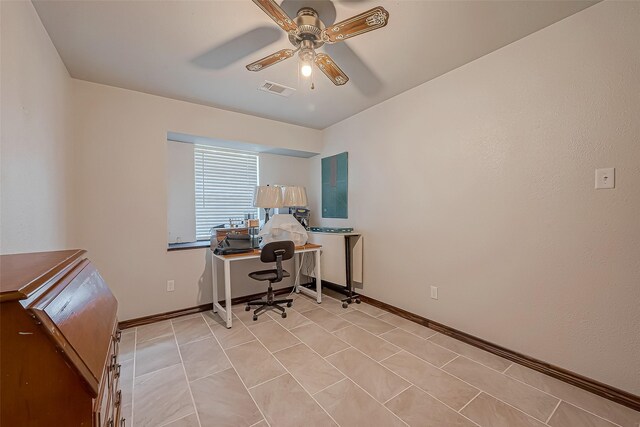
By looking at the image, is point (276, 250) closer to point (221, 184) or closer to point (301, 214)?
point (301, 214)

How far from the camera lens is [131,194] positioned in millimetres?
2619

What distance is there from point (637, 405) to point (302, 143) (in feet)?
12.1

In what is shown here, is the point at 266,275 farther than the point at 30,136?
Yes

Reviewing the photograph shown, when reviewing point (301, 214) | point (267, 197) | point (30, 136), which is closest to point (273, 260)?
point (267, 197)

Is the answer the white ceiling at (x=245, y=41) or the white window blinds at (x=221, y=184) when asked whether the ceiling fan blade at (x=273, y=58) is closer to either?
the white ceiling at (x=245, y=41)

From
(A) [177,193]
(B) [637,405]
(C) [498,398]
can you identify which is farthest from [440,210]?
(A) [177,193]

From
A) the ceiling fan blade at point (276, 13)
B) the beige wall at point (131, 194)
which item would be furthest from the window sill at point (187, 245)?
the ceiling fan blade at point (276, 13)

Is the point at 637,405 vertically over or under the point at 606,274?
under

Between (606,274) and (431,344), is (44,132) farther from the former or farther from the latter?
(606,274)

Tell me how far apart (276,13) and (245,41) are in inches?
25.7

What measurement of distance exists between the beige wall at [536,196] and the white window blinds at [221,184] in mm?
2103

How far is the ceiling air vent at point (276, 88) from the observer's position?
2500 mm

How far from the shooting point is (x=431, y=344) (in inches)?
88.3

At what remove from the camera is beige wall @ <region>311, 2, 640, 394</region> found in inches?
61.0
